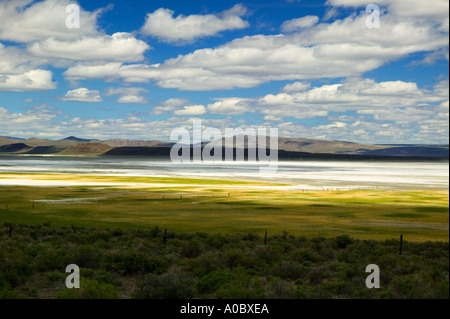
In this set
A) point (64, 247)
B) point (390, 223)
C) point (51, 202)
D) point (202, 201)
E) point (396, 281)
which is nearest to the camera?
point (396, 281)

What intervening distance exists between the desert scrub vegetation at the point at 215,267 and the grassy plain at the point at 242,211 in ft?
30.6

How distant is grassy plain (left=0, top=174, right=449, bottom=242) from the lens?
41.3 meters

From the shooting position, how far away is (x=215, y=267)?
22094 mm

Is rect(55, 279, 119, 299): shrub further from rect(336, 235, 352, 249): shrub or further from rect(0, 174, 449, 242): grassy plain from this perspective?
rect(0, 174, 449, 242): grassy plain

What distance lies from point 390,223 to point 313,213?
9.64 m

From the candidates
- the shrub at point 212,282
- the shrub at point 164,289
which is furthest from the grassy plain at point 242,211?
the shrub at point 164,289

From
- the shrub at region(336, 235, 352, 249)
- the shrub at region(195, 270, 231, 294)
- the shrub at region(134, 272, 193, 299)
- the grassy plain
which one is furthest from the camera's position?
the grassy plain

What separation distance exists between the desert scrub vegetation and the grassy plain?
30.6ft

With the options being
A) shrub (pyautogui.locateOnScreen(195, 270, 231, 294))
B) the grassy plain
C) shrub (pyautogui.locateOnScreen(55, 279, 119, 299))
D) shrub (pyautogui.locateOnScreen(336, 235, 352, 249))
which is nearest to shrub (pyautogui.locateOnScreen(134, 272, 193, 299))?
shrub (pyautogui.locateOnScreen(195, 270, 231, 294))

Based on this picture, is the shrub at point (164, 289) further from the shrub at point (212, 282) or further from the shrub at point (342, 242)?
the shrub at point (342, 242)

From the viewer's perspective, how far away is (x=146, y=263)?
72.6ft
